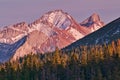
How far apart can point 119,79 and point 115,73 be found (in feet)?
22.9

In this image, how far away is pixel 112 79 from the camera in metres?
200

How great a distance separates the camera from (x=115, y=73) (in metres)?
199

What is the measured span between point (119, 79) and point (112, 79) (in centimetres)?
807

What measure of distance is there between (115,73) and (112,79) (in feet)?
8.82

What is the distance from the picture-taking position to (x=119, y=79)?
192 m
